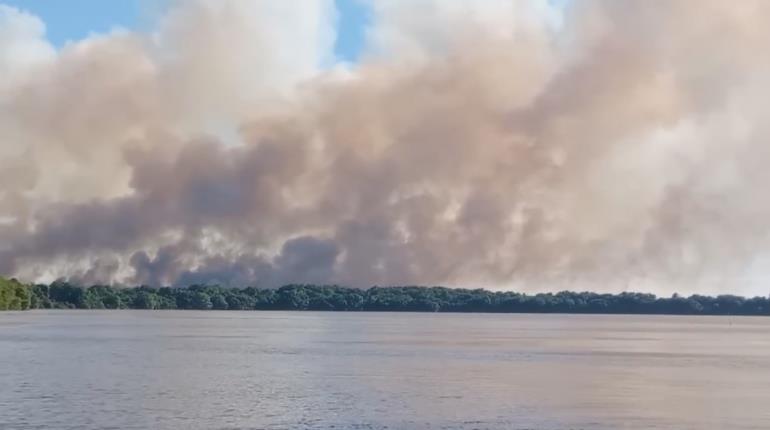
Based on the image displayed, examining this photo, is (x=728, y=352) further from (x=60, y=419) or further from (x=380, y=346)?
(x=60, y=419)

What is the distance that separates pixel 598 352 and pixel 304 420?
56.7 m

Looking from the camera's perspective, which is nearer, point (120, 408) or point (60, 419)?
point (60, 419)

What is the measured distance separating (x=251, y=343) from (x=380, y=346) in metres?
11.4

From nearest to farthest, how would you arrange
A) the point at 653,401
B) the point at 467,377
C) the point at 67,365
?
the point at 653,401 < the point at 467,377 < the point at 67,365

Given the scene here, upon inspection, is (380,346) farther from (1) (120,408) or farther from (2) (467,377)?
(1) (120,408)

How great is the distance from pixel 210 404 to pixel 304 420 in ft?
22.5

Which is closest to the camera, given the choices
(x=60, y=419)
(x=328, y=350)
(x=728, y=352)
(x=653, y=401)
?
(x=60, y=419)

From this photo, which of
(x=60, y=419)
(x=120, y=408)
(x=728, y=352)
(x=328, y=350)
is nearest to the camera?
(x=60, y=419)

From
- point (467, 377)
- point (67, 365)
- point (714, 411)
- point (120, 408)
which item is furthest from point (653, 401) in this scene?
point (67, 365)

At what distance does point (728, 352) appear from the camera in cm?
10050

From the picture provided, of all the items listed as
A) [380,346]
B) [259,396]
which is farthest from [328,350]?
[259,396]

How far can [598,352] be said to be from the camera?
319 feet

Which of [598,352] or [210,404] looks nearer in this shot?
[210,404]

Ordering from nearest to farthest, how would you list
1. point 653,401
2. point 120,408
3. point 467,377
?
1. point 120,408
2. point 653,401
3. point 467,377
